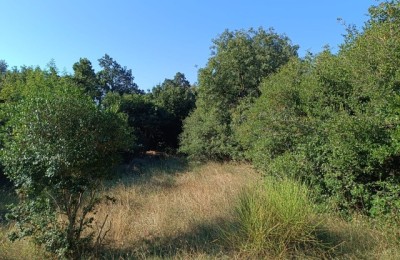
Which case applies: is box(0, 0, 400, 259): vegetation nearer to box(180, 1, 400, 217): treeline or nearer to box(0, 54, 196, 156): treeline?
box(180, 1, 400, 217): treeline

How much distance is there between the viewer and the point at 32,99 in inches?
191

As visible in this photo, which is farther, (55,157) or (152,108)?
(152,108)

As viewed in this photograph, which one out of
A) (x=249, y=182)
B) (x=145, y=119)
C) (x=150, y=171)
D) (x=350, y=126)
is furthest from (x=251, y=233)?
(x=145, y=119)

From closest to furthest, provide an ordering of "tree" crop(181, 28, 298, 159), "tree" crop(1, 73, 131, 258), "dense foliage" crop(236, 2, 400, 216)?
1. "tree" crop(1, 73, 131, 258)
2. "dense foliage" crop(236, 2, 400, 216)
3. "tree" crop(181, 28, 298, 159)

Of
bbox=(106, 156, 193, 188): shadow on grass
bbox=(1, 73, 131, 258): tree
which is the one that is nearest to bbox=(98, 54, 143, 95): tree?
bbox=(106, 156, 193, 188): shadow on grass

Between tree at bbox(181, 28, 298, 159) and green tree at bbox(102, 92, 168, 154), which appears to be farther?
green tree at bbox(102, 92, 168, 154)

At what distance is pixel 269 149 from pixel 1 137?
249 inches

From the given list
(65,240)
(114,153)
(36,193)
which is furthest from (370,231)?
(36,193)

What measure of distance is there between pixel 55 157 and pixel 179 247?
2317 mm

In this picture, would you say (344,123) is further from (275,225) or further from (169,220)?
(169,220)

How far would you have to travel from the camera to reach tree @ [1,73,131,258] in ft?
15.4

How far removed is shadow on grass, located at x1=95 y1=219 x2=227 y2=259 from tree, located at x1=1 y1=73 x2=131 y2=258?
628 mm

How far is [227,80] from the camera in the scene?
1741 centimetres

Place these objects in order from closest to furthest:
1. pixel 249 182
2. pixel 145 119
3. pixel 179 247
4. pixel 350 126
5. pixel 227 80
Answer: pixel 179 247 → pixel 350 126 → pixel 249 182 → pixel 227 80 → pixel 145 119
